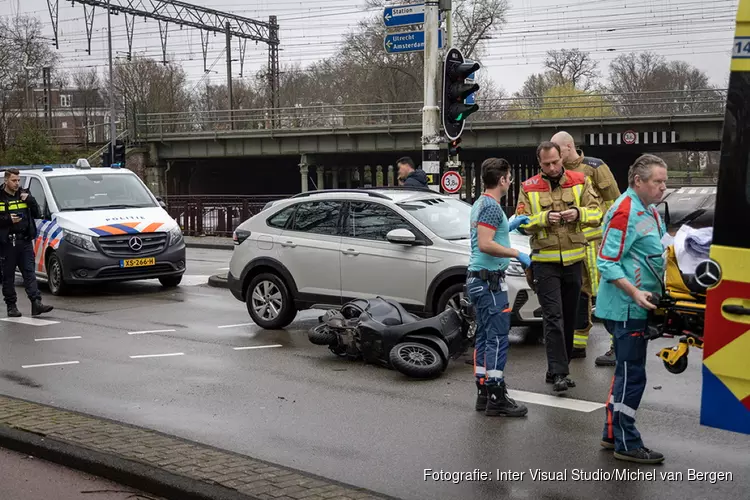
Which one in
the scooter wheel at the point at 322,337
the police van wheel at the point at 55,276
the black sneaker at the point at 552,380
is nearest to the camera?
the black sneaker at the point at 552,380

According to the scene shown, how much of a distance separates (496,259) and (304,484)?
241 cm

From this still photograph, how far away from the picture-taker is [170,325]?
11570mm

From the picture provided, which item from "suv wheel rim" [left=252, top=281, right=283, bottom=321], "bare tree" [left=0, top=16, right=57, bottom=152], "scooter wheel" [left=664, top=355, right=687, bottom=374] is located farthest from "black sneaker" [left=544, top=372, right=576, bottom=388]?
"bare tree" [left=0, top=16, right=57, bottom=152]

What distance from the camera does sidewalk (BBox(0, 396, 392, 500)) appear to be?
16.3 ft

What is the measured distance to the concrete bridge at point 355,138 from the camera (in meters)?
44.5

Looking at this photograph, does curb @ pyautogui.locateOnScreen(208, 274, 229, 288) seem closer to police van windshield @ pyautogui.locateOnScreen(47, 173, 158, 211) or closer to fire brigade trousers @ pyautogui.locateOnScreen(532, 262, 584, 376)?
police van windshield @ pyautogui.locateOnScreen(47, 173, 158, 211)

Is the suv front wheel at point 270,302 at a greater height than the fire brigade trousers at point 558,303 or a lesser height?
lesser

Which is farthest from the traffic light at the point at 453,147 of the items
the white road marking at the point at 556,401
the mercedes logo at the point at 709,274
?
the mercedes logo at the point at 709,274

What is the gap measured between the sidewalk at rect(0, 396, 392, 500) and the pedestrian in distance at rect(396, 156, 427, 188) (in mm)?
7784

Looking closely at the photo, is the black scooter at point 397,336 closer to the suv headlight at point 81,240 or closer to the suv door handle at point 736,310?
the suv door handle at point 736,310

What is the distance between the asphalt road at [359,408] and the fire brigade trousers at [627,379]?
169 mm

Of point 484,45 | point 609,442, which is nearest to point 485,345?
point 609,442

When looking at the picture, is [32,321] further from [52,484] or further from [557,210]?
[557,210]

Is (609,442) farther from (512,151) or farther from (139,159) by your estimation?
(139,159)
